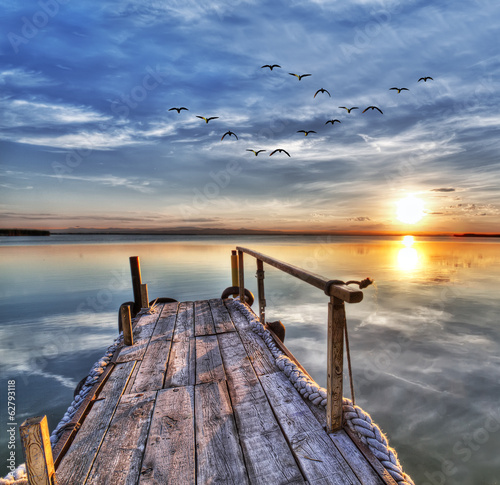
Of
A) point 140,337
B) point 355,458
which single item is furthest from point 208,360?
point 355,458

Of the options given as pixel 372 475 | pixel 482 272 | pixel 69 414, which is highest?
pixel 372 475

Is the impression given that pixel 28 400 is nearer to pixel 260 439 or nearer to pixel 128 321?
pixel 128 321

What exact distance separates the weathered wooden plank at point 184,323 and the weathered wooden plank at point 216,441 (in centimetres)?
219

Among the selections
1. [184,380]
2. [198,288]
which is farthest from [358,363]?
[198,288]

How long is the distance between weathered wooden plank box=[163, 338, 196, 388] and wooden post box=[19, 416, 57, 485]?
1.88 metres

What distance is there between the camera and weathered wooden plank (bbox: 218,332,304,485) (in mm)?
2240

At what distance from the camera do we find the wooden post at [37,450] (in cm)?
172

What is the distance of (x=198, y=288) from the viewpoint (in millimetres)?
16734

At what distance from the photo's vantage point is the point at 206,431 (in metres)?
2.76

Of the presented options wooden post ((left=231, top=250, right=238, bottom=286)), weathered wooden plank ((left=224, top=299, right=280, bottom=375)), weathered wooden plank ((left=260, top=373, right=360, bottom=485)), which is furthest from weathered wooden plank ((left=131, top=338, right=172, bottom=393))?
wooden post ((left=231, top=250, right=238, bottom=286))

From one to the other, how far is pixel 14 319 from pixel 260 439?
41.9ft

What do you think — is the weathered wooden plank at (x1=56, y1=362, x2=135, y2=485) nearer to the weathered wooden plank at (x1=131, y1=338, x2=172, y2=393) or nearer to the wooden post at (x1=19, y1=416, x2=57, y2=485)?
the weathered wooden plank at (x1=131, y1=338, x2=172, y2=393)

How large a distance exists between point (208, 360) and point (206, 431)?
166 cm

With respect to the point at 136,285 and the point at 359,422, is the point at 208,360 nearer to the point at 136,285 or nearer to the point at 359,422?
the point at 359,422
